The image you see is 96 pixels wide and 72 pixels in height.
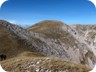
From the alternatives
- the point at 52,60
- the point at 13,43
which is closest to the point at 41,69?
the point at 52,60

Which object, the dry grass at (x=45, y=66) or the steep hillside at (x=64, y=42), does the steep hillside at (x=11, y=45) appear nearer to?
the steep hillside at (x=64, y=42)

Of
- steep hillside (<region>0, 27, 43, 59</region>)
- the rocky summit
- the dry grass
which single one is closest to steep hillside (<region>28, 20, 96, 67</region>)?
the rocky summit

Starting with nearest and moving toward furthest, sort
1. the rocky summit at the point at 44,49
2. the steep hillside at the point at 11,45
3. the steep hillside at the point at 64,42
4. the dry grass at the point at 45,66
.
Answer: the dry grass at the point at 45,66
the rocky summit at the point at 44,49
the steep hillside at the point at 11,45
the steep hillside at the point at 64,42

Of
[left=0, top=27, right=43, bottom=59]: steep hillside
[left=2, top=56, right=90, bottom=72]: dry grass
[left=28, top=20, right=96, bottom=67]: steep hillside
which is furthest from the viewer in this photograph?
[left=28, top=20, right=96, bottom=67]: steep hillside

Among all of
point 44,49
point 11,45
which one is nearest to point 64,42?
point 44,49

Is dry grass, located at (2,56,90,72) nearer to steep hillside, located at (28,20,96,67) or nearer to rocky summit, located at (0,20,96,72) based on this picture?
rocky summit, located at (0,20,96,72)

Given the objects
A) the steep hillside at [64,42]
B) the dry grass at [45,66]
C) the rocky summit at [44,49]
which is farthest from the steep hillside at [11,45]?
the dry grass at [45,66]

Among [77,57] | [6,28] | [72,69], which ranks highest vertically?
[6,28]

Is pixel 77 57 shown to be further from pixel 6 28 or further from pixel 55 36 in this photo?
pixel 6 28
